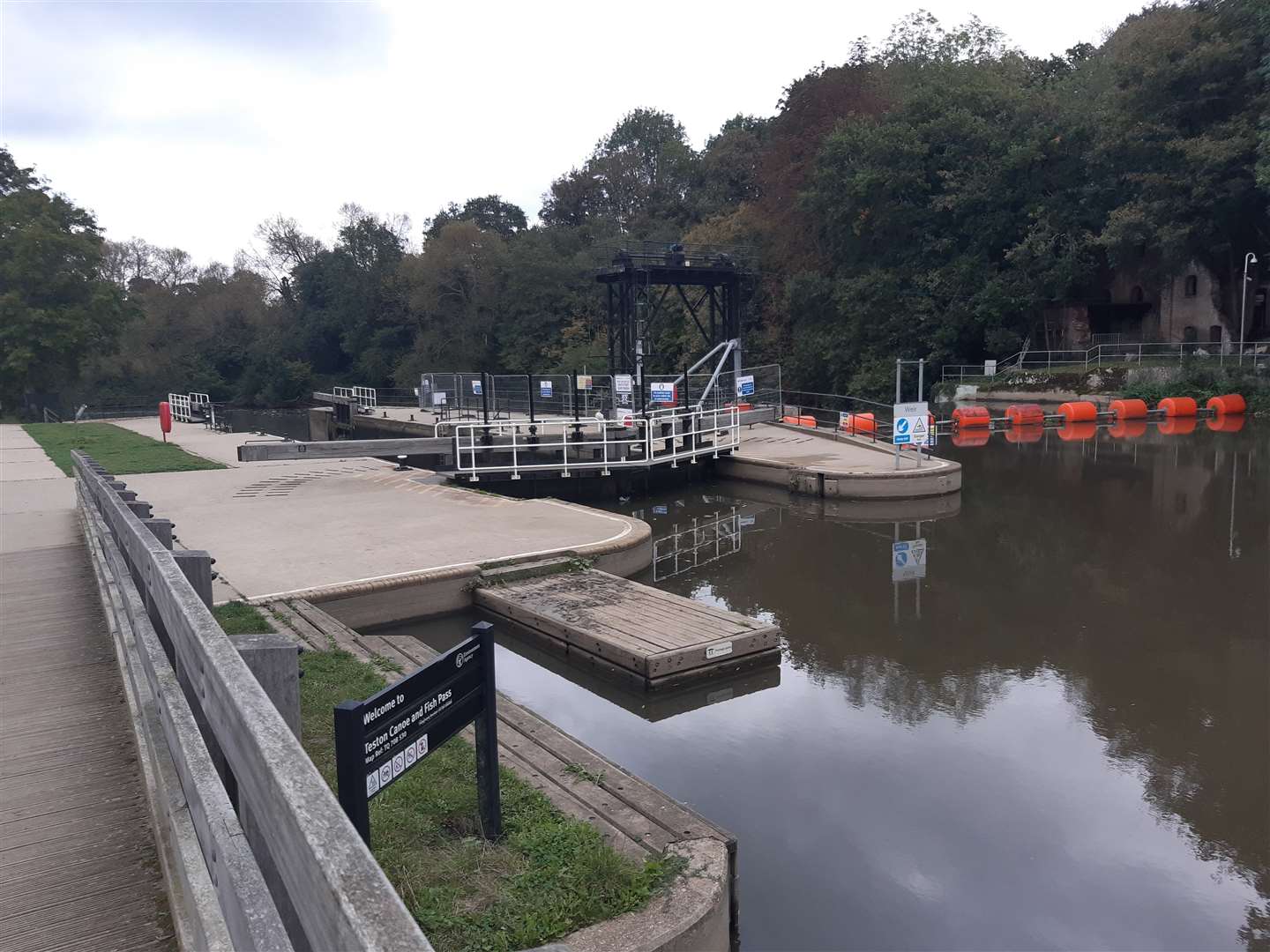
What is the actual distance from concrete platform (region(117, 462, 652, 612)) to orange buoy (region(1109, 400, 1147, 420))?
22.4 meters

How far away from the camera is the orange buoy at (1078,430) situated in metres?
26.3

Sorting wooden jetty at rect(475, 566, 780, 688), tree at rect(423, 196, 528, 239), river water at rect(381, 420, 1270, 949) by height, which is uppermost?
tree at rect(423, 196, 528, 239)

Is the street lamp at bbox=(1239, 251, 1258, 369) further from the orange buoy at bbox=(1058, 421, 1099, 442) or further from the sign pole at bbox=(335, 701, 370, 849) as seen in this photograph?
the sign pole at bbox=(335, 701, 370, 849)

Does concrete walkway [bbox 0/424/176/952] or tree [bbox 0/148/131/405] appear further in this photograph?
tree [bbox 0/148/131/405]

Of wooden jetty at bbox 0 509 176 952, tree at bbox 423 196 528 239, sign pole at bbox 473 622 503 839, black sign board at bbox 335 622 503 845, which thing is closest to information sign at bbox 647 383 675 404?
wooden jetty at bbox 0 509 176 952

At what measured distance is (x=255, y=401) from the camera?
221 feet

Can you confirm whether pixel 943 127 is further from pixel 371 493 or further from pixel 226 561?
pixel 226 561

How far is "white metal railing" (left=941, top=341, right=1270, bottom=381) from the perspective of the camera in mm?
32469

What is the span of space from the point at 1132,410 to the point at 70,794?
31742 millimetres

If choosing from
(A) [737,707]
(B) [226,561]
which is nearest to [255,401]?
(B) [226,561]

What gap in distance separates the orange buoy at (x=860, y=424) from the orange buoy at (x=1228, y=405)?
41.3 feet

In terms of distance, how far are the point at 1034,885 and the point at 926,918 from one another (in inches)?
28.8

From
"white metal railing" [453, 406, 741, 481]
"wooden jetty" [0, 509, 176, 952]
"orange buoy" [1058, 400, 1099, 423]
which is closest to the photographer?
"wooden jetty" [0, 509, 176, 952]

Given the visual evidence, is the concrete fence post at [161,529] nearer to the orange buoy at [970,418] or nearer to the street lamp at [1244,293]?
the orange buoy at [970,418]
